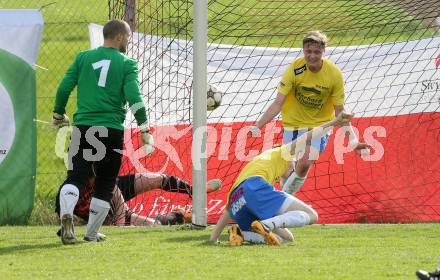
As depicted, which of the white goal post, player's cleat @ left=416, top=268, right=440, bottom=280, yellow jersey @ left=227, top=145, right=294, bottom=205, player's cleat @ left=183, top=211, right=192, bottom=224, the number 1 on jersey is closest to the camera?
player's cleat @ left=416, top=268, right=440, bottom=280

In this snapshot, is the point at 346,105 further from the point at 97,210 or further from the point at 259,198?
the point at 97,210

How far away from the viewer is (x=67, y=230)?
8.02m

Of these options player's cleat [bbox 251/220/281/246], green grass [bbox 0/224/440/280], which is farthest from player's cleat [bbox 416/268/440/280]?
player's cleat [bbox 251/220/281/246]

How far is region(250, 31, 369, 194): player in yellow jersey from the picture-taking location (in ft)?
30.1

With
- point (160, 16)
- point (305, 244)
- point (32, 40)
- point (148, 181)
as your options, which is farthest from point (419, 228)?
point (32, 40)

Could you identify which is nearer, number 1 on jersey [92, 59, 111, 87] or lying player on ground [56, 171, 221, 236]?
number 1 on jersey [92, 59, 111, 87]

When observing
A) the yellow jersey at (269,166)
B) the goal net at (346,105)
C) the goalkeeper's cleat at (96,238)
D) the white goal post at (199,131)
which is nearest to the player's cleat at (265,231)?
the yellow jersey at (269,166)

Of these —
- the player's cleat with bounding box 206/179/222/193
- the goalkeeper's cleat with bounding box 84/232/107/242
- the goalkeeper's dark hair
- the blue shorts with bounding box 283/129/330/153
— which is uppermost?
the goalkeeper's dark hair

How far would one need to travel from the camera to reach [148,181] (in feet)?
34.1

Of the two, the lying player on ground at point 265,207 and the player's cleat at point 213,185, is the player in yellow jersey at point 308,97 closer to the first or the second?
the player's cleat at point 213,185

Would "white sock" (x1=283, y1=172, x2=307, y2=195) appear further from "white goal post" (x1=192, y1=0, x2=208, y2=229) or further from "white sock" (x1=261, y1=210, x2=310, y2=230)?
"white sock" (x1=261, y1=210, x2=310, y2=230)

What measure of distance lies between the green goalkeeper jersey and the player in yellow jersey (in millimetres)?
1406

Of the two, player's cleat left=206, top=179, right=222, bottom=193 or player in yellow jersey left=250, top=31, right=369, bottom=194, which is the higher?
player in yellow jersey left=250, top=31, right=369, bottom=194

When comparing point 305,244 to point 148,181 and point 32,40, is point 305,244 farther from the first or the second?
point 32,40
